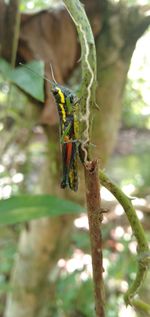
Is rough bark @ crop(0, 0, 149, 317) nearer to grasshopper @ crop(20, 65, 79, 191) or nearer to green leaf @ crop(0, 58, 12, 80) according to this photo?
green leaf @ crop(0, 58, 12, 80)

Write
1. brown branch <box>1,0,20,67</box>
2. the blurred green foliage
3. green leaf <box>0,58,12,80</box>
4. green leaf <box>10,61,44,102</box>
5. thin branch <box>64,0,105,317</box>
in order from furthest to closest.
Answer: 1. the blurred green foliage
2. brown branch <box>1,0,20,67</box>
3. green leaf <box>0,58,12,80</box>
4. green leaf <box>10,61,44,102</box>
5. thin branch <box>64,0,105,317</box>

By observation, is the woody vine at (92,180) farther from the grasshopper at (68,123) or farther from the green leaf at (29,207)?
the green leaf at (29,207)

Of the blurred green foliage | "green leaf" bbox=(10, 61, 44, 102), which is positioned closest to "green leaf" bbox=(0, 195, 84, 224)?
"green leaf" bbox=(10, 61, 44, 102)

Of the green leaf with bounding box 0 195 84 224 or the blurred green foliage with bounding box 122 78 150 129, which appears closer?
the green leaf with bounding box 0 195 84 224

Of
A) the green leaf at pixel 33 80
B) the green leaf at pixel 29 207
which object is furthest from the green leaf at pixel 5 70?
the green leaf at pixel 29 207

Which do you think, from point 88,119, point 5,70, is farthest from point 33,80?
point 88,119

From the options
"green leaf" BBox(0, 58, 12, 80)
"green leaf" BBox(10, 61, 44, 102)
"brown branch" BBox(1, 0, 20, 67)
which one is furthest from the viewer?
"brown branch" BBox(1, 0, 20, 67)

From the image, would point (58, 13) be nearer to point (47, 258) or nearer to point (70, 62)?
point (70, 62)

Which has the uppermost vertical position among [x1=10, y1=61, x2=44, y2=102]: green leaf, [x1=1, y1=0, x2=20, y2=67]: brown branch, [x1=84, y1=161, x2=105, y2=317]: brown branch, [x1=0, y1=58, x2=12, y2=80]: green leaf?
[x1=1, y1=0, x2=20, y2=67]: brown branch
